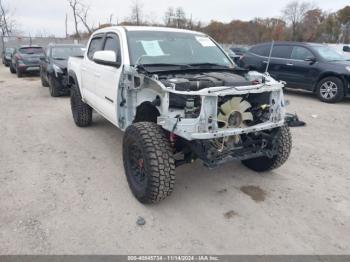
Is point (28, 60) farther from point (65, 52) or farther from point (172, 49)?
point (172, 49)

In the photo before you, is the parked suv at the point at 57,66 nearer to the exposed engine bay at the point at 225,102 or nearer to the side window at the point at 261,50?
the side window at the point at 261,50

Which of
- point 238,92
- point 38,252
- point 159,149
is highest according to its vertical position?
point 238,92

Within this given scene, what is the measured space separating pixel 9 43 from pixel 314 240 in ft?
111

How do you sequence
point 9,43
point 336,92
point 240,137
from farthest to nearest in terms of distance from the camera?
point 9,43, point 336,92, point 240,137

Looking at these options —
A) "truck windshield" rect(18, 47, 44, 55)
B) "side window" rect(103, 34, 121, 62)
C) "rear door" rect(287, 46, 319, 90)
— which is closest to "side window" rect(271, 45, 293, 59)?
"rear door" rect(287, 46, 319, 90)

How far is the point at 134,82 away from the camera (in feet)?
12.1

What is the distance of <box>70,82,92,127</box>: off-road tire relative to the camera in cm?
615

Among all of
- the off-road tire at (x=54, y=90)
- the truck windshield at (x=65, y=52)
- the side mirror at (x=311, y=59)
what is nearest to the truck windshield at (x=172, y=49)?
the side mirror at (x=311, y=59)

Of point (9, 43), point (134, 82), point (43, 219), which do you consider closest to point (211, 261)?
point (43, 219)

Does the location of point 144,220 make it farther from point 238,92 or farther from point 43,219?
point 238,92

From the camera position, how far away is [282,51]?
1010 cm

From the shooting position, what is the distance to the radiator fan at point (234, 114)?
10.7ft

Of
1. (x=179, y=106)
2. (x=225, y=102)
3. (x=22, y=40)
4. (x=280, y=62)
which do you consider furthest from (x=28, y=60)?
(x=22, y=40)

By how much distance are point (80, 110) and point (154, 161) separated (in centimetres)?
357
